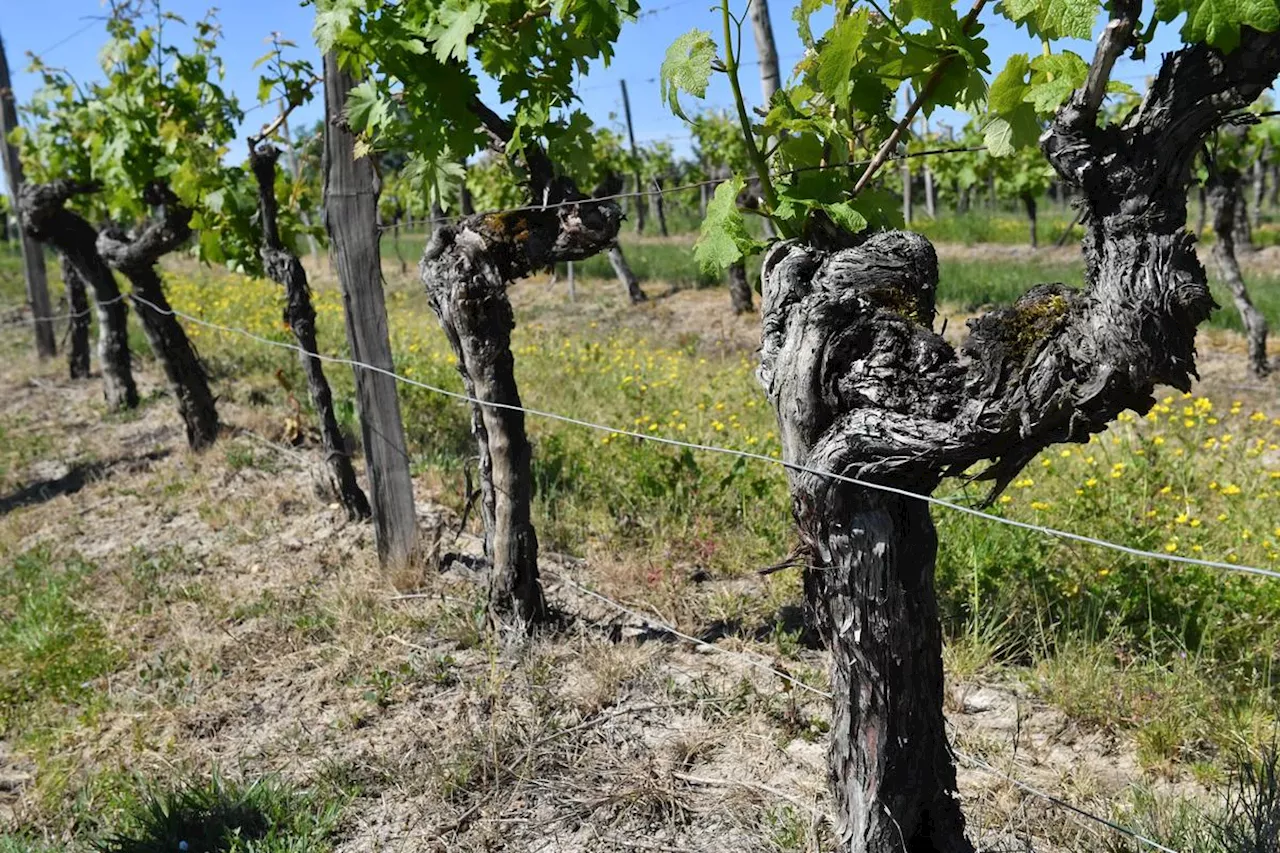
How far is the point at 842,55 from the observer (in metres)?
1.92

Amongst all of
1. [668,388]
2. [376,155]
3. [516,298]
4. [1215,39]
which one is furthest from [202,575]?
[516,298]

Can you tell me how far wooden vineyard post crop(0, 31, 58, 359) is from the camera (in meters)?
10.3

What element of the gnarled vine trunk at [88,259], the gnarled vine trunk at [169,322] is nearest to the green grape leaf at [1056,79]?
the gnarled vine trunk at [169,322]

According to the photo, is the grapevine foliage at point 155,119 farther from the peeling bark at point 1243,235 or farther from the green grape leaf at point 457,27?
the peeling bark at point 1243,235

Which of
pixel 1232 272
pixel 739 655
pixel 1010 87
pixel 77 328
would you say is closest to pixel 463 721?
pixel 739 655

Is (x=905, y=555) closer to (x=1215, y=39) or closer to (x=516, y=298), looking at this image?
(x=1215, y=39)

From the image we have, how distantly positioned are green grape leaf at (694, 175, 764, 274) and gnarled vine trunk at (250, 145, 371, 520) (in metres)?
3.61

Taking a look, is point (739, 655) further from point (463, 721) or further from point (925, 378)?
point (925, 378)

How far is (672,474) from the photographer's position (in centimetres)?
486

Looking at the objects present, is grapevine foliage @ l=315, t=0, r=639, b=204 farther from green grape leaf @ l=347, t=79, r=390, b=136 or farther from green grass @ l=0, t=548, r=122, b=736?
green grass @ l=0, t=548, r=122, b=736

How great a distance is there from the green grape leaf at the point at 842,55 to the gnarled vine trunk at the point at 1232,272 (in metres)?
7.55

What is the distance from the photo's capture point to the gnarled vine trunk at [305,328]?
525 centimetres

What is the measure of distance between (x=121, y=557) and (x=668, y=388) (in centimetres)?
381

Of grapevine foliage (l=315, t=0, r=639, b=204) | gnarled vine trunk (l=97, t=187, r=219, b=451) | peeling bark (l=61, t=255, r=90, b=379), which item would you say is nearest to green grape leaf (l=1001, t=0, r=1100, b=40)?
grapevine foliage (l=315, t=0, r=639, b=204)
